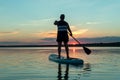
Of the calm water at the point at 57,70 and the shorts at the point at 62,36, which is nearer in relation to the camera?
the calm water at the point at 57,70

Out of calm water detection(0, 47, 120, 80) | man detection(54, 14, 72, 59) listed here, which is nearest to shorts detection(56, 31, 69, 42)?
man detection(54, 14, 72, 59)

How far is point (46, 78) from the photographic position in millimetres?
9383

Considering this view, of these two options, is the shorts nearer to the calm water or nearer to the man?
the man

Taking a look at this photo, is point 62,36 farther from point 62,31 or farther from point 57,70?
point 57,70

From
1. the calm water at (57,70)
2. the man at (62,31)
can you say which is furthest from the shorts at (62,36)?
the calm water at (57,70)

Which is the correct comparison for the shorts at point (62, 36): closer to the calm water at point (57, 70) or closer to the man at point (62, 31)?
the man at point (62, 31)

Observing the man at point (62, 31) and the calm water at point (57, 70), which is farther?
the man at point (62, 31)

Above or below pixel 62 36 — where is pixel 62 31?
above

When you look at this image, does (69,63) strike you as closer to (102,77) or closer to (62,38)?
(62,38)

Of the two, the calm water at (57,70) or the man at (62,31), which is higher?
the man at (62,31)

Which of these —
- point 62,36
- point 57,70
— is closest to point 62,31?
point 62,36

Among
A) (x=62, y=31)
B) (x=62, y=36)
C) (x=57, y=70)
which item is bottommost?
(x=57, y=70)

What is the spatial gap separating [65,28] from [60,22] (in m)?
0.39

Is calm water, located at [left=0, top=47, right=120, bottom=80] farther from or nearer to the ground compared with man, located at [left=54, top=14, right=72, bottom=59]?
nearer to the ground
